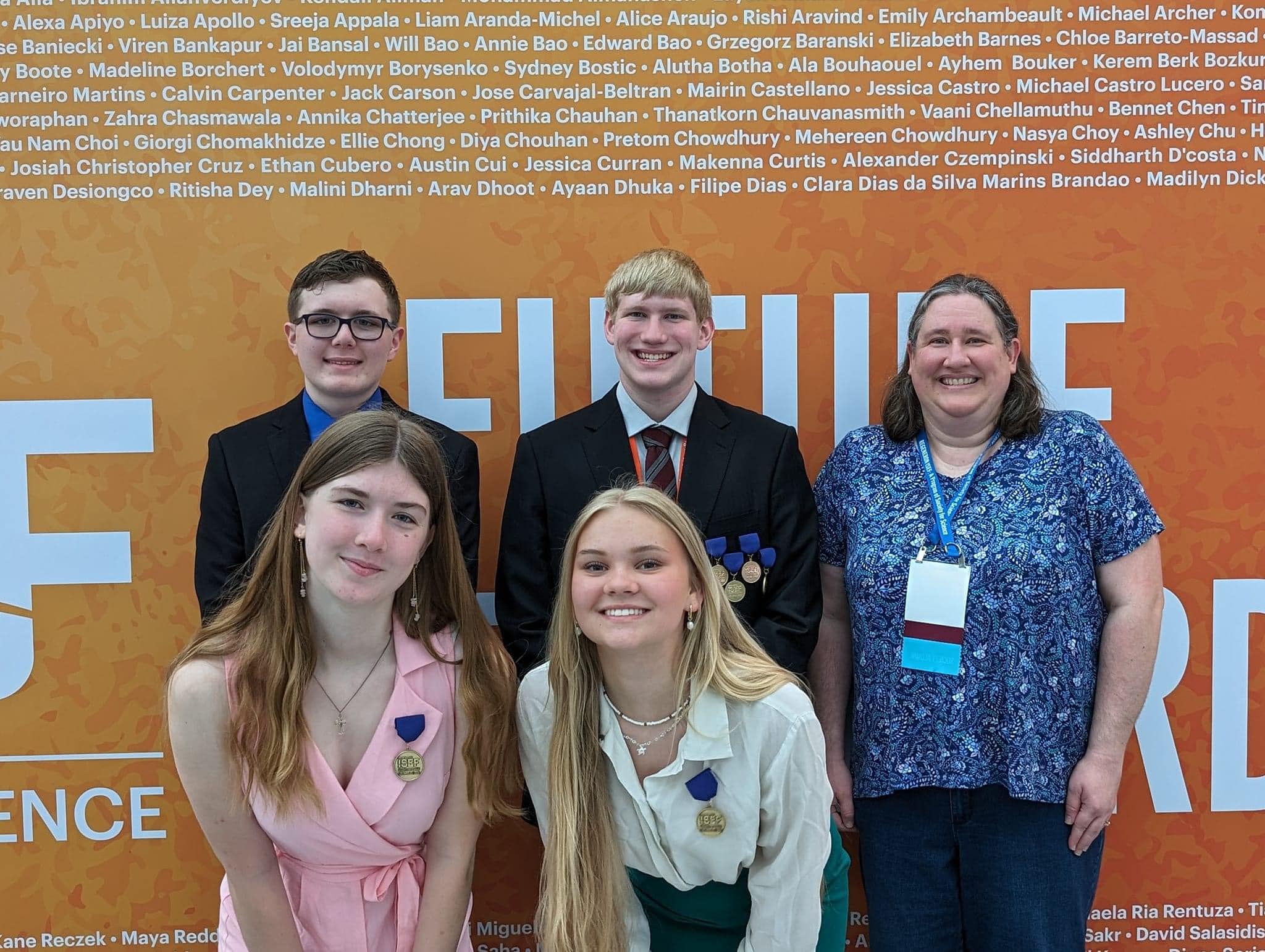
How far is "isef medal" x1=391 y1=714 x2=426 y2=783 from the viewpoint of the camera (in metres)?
1.96

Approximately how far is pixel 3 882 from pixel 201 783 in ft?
4.44

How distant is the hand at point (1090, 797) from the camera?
216 cm

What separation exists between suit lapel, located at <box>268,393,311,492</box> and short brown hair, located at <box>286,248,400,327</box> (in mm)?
220

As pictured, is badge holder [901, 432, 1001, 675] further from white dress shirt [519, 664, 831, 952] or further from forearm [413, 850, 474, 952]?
forearm [413, 850, 474, 952]

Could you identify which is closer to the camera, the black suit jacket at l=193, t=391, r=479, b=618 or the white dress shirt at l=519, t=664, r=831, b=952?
the white dress shirt at l=519, t=664, r=831, b=952

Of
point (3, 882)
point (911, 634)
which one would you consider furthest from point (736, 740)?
point (3, 882)

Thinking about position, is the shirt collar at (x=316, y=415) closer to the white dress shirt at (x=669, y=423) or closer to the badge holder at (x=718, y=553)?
the white dress shirt at (x=669, y=423)

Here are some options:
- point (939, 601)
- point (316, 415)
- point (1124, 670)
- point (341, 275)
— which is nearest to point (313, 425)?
point (316, 415)

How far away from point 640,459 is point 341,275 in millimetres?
836

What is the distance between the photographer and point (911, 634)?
2199 millimetres

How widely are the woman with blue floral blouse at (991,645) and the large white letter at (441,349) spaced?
3.59 feet

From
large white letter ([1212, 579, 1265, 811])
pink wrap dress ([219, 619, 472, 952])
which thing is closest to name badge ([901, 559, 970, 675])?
pink wrap dress ([219, 619, 472, 952])

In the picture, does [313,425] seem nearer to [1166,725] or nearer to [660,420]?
[660,420]

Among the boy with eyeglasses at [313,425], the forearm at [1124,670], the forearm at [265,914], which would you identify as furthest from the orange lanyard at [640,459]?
the forearm at [265,914]
